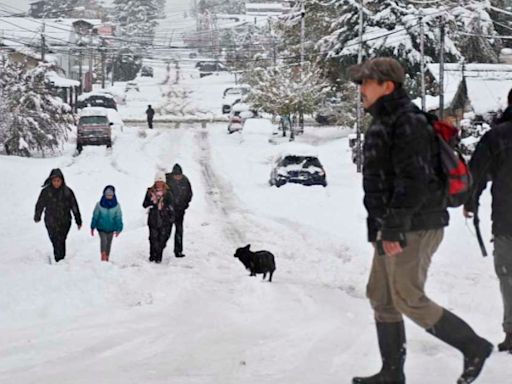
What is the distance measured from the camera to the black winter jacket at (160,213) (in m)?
13.2

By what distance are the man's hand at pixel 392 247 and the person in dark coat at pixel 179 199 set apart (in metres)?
9.55

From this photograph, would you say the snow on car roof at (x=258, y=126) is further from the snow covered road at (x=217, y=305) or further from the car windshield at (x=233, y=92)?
the snow covered road at (x=217, y=305)

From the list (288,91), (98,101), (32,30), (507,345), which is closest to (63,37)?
(32,30)

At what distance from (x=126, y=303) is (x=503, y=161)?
4.64m

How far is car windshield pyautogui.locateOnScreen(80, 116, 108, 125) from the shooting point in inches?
1543

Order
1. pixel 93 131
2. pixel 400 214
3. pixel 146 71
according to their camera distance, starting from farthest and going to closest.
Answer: pixel 146 71, pixel 93 131, pixel 400 214

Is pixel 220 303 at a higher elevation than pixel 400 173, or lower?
lower

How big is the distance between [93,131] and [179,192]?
1012 inches

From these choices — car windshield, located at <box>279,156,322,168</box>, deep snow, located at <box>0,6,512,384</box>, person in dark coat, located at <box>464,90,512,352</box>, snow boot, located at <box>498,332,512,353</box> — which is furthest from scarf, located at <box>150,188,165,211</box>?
car windshield, located at <box>279,156,322,168</box>

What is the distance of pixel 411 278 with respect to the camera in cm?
441

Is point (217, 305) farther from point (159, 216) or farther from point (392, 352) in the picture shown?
point (159, 216)

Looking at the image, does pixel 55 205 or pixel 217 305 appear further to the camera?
pixel 55 205

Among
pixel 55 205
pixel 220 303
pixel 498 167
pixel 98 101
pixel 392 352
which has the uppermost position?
pixel 98 101

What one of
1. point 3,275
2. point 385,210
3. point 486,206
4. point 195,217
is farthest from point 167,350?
point 486,206
